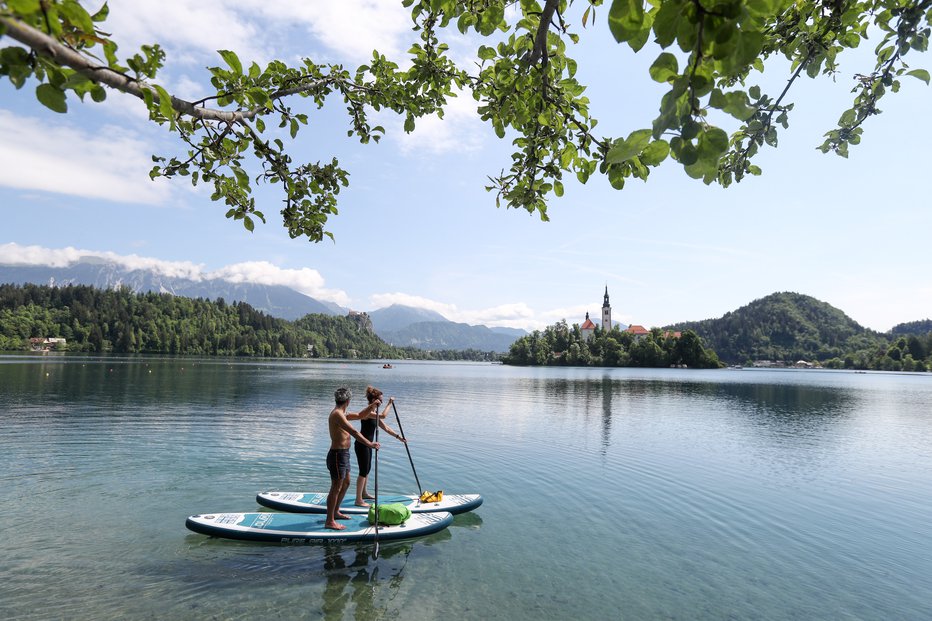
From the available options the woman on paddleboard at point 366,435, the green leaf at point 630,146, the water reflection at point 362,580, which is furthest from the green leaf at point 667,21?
the woman on paddleboard at point 366,435

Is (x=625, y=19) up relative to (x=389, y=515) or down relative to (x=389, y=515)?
up

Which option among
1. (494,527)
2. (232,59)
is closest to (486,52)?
(232,59)

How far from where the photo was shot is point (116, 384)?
191ft

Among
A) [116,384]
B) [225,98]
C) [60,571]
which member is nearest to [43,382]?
[116,384]

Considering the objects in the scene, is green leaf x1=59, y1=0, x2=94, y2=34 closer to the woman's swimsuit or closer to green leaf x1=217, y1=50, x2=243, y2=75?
green leaf x1=217, y1=50, x2=243, y2=75

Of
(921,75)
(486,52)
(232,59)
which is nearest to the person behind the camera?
(232,59)

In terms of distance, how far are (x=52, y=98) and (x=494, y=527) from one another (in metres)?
14.9

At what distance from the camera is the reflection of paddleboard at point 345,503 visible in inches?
591

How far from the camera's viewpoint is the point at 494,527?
14.9m

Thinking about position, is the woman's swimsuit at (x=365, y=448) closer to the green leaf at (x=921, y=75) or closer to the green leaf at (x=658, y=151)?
the green leaf at (x=658, y=151)

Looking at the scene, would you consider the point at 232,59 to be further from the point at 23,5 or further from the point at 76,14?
the point at 23,5

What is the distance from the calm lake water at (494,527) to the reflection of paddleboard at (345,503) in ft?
1.82

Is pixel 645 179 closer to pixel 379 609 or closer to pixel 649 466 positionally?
pixel 379 609

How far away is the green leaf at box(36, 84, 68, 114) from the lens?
8.61ft
